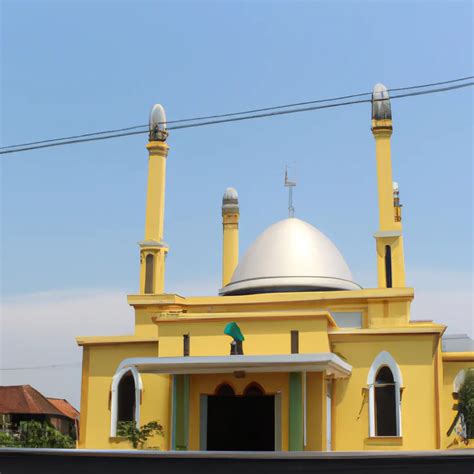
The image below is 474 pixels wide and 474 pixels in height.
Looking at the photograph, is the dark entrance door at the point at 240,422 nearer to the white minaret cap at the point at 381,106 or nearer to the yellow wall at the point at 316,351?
the yellow wall at the point at 316,351

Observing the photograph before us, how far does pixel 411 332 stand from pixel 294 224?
6.53 metres

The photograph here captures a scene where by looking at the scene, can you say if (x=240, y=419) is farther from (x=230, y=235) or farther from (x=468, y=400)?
(x=230, y=235)

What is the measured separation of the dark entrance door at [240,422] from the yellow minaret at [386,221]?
5.52 metres

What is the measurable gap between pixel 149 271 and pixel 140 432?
555 cm

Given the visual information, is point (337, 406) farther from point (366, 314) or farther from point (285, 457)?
point (285, 457)

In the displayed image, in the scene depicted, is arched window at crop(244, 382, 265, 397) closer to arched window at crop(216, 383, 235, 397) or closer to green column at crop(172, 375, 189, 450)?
arched window at crop(216, 383, 235, 397)

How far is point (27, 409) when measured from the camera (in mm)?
40219

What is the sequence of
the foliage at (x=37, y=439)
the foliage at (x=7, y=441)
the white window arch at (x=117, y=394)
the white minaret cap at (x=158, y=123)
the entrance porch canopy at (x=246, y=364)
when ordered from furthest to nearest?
the white minaret cap at (x=158, y=123)
the foliage at (x=7, y=441)
the foliage at (x=37, y=439)
the white window arch at (x=117, y=394)
the entrance porch canopy at (x=246, y=364)

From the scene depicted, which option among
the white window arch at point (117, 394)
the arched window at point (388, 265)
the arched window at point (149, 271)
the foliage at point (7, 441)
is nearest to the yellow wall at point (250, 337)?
the white window arch at point (117, 394)

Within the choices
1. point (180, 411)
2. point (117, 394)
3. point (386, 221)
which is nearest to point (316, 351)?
point (180, 411)

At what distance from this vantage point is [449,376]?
23.7 m

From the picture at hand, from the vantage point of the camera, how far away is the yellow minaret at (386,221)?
2362cm

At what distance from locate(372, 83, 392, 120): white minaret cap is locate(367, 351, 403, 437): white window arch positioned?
7775mm

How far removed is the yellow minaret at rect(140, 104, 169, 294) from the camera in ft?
82.5
